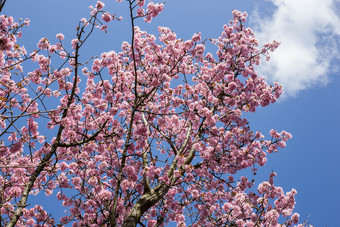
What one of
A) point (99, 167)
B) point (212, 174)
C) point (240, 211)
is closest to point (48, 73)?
point (99, 167)

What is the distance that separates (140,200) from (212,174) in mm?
3296

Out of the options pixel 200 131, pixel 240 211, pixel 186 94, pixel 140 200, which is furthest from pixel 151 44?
pixel 240 211

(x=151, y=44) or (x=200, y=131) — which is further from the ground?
(x=151, y=44)

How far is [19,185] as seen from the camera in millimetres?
8523

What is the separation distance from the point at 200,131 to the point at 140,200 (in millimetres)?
3678

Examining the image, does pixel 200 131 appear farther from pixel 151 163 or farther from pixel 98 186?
pixel 98 186

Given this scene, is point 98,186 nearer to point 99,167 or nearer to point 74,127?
point 99,167

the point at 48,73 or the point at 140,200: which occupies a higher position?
the point at 48,73

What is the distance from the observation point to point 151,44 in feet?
32.7

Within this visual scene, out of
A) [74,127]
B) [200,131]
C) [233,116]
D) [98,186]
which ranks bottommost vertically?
[98,186]

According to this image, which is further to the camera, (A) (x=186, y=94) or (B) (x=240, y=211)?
(A) (x=186, y=94)

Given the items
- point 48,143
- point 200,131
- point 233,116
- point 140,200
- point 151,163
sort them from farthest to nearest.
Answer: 1. point 233,116
2. point 200,131
3. point 151,163
4. point 48,143
5. point 140,200

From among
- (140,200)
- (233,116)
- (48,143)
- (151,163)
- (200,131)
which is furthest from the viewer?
(233,116)

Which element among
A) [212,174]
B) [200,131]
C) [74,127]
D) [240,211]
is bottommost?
[240,211]
